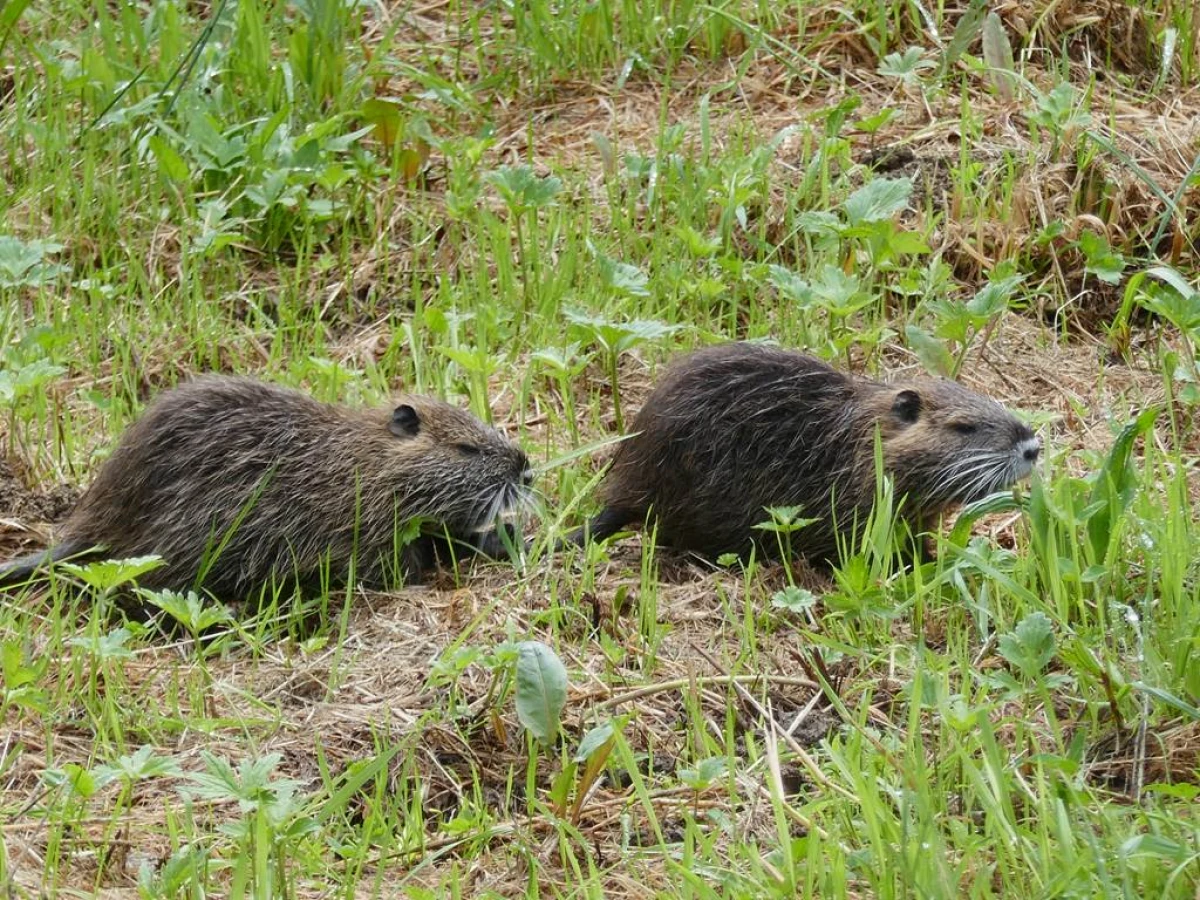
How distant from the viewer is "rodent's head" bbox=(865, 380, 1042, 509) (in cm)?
396

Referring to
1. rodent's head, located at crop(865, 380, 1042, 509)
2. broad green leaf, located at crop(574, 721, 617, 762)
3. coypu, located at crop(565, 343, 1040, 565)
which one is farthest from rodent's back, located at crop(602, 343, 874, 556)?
broad green leaf, located at crop(574, 721, 617, 762)

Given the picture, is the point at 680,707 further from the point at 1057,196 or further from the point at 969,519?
the point at 1057,196

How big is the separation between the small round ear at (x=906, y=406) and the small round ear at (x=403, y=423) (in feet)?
3.64

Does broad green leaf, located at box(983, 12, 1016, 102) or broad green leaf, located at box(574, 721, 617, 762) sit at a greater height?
broad green leaf, located at box(983, 12, 1016, 102)

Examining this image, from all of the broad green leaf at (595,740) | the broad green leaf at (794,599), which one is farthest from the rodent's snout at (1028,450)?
the broad green leaf at (595,740)

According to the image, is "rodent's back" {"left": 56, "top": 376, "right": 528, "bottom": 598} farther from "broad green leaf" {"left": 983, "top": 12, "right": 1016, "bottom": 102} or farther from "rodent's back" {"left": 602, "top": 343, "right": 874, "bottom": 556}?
"broad green leaf" {"left": 983, "top": 12, "right": 1016, "bottom": 102}

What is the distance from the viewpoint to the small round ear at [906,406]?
405 cm

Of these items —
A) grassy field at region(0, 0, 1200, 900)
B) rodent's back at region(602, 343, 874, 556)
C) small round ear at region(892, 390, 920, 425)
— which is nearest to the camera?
grassy field at region(0, 0, 1200, 900)

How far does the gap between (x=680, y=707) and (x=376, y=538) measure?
1.02 m

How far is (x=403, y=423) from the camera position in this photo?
409 centimetres

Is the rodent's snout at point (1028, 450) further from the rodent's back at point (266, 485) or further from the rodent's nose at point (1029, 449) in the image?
the rodent's back at point (266, 485)

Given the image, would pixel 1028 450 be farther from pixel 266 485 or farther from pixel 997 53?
pixel 997 53

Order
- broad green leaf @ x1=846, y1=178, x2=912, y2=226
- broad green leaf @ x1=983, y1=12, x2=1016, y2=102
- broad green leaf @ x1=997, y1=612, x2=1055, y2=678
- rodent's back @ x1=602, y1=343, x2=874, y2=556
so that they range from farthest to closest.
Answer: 1. broad green leaf @ x1=983, y1=12, x2=1016, y2=102
2. broad green leaf @ x1=846, y1=178, x2=912, y2=226
3. rodent's back @ x1=602, y1=343, x2=874, y2=556
4. broad green leaf @ x1=997, y1=612, x2=1055, y2=678

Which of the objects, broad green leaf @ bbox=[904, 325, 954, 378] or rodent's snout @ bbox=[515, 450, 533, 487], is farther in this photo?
broad green leaf @ bbox=[904, 325, 954, 378]
